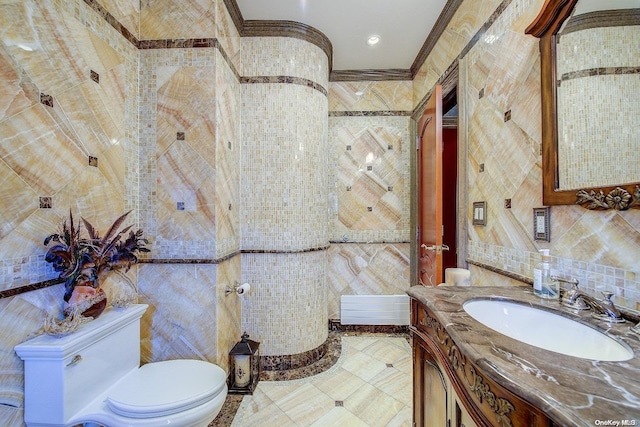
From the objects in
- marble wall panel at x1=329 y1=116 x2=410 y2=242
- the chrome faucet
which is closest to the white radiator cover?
marble wall panel at x1=329 y1=116 x2=410 y2=242

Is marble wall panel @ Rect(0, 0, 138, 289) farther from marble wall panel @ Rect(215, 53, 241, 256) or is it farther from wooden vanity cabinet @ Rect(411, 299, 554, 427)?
wooden vanity cabinet @ Rect(411, 299, 554, 427)

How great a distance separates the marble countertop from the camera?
41 centimetres

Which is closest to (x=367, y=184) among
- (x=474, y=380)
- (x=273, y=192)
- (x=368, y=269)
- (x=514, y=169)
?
(x=368, y=269)

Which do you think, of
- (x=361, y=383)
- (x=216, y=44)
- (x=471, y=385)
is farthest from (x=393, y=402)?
(x=216, y=44)

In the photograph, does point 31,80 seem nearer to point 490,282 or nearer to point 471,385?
point 471,385

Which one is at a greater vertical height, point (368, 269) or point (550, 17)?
point (550, 17)

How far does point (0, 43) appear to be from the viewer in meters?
0.94

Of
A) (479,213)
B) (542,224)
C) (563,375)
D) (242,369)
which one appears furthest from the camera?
(242,369)

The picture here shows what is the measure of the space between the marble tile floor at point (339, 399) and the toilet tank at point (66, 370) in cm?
78

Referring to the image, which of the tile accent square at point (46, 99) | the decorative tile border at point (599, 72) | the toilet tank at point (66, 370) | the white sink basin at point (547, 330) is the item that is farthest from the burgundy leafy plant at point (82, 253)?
the decorative tile border at point (599, 72)

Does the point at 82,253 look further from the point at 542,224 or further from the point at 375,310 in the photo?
the point at 375,310

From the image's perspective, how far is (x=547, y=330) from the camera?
86 centimetres

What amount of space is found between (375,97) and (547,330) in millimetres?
2580

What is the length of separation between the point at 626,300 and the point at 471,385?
60 cm
